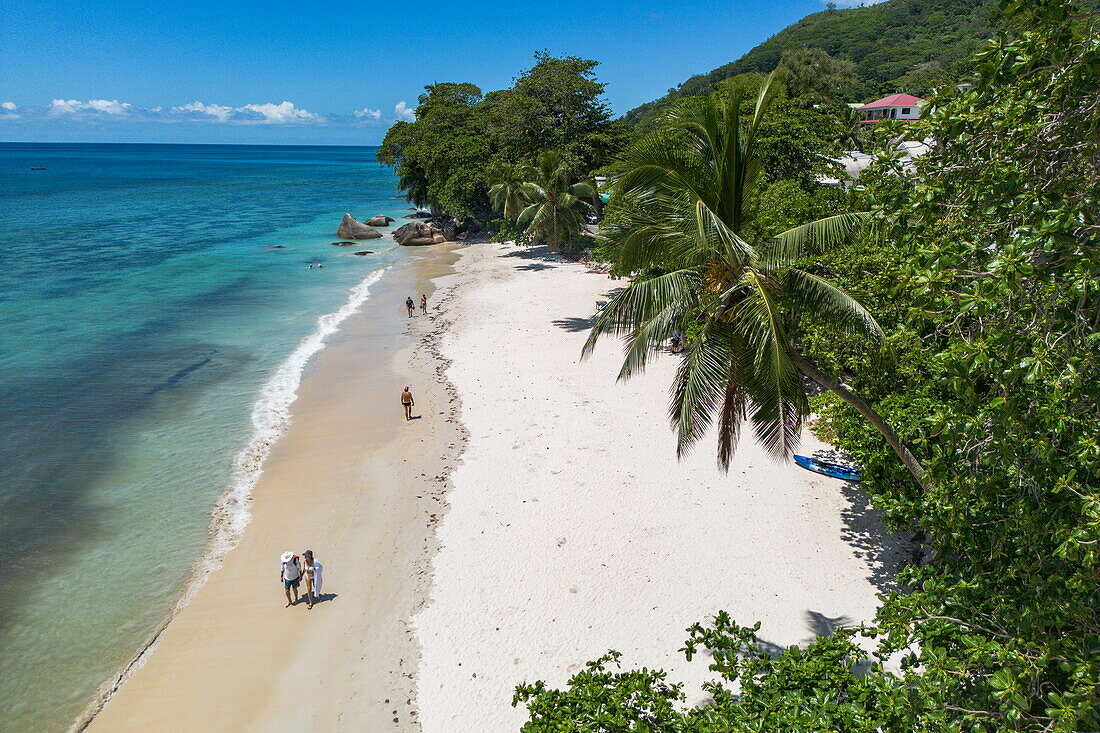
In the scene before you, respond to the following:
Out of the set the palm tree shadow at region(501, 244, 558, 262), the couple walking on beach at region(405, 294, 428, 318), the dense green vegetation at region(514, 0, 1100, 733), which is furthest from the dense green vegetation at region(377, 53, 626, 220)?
the dense green vegetation at region(514, 0, 1100, 733)

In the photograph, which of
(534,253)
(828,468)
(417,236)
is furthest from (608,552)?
(417,236)

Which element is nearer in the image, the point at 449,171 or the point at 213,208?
the point at 449,171

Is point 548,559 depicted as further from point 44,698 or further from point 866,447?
point 44,698

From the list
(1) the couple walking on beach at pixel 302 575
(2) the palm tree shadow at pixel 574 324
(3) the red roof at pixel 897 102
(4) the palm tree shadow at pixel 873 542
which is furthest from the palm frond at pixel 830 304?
(3) the red roof at pixel 897 102

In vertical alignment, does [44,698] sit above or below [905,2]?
below

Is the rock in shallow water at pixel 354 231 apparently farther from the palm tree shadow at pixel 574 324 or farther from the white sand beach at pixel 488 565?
the white sand beach at pixel 488 565

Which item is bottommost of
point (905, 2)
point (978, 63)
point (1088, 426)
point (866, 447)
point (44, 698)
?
point (44, 698)

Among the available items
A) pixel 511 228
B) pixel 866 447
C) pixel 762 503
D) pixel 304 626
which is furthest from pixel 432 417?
pixel 511 228

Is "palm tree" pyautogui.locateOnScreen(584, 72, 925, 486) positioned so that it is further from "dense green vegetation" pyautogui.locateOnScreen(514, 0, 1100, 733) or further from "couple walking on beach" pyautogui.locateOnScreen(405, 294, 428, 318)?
"couple walking on beach" pyautogui.locateOnScreen(405, 294, 428, 318)
